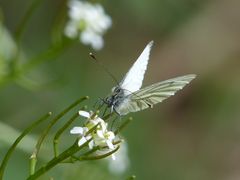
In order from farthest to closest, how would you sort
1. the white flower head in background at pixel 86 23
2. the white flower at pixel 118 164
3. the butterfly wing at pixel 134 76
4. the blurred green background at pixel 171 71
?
the blurred green background at pixel 171 71, the white flower at pixel 118 164, the white flower head in background at pixel 86 23, the butterfly wing at pixel 134 76

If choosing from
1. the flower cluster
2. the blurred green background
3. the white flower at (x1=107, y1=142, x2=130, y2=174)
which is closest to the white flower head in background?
the white flower at (x1=107, y1=142, x2=130, y2=174)

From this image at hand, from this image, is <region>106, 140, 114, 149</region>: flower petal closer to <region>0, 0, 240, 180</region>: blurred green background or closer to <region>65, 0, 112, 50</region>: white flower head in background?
<region>65, 0, 112, 50</region>: white flower head in background

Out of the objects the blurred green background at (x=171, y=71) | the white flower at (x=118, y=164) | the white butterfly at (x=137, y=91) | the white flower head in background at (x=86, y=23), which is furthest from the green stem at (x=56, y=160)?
the blurred green background at (x=171, y=71)

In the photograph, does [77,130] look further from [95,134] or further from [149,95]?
[149,95]

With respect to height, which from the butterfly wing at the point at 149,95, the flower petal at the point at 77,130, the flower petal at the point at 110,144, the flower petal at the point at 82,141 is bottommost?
the butterfly wing at the point at 149,95

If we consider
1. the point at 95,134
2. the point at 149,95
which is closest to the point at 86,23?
the point at 149,95

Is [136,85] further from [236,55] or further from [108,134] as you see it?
[236,55]

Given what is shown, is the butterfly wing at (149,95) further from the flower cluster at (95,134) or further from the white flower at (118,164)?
the white flower at (118,164)
